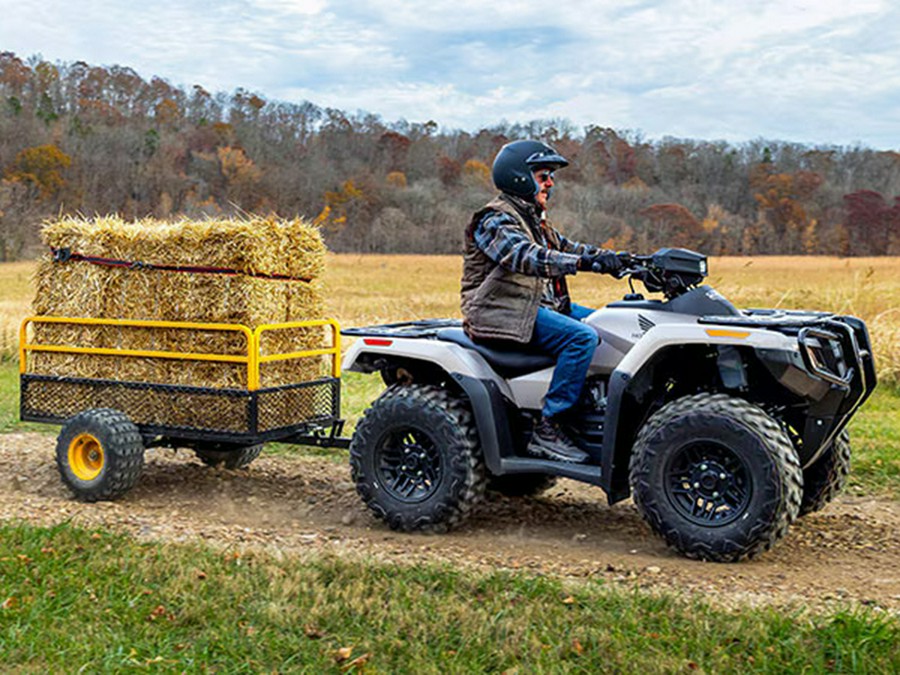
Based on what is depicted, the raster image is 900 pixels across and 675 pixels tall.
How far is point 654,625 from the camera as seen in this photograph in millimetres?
4863

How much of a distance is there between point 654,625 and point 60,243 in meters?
5.67

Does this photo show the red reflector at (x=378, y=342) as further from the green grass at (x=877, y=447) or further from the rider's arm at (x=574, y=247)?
the green grass at (x=877, y=447)

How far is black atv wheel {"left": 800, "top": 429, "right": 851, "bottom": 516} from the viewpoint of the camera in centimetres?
684

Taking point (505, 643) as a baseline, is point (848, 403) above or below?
above

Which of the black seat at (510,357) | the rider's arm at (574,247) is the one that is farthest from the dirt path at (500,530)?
the rider's arm at (574,247)

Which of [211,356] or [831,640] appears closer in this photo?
[831,640]

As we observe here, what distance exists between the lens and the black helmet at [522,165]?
6.99 meters

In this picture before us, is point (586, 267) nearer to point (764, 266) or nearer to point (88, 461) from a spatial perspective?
point (88, 461)

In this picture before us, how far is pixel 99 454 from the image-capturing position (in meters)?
8.11

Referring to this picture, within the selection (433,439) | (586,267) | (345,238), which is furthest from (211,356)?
(345,238)

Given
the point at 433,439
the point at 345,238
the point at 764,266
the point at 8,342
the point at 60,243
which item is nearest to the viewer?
the point at 433,439

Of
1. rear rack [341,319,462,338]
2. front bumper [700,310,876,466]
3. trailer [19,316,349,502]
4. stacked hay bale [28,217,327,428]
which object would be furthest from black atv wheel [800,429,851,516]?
stacked hay bale [28,217,327,428]

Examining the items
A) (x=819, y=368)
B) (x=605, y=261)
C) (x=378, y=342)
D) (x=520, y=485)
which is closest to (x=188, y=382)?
(x=378, y=342)

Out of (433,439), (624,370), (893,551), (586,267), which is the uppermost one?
(586,267)
